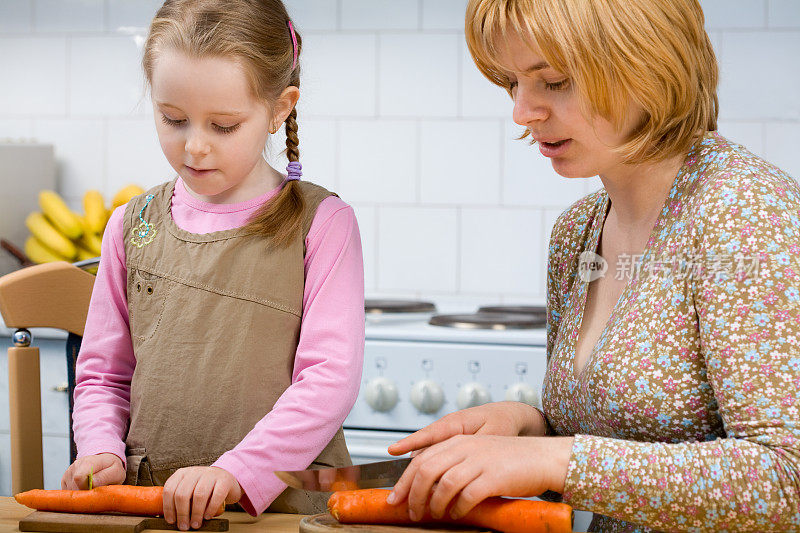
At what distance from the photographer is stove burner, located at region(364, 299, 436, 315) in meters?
2.07

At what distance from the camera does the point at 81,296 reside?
123cm

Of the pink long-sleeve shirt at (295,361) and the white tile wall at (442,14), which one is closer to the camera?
the pink long-sleeve shirt at (295,361)

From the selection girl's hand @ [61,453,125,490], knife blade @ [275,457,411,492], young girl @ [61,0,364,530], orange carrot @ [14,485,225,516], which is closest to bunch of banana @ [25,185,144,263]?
young girl @ [61,0,364,530]

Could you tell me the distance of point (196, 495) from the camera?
2.89ft

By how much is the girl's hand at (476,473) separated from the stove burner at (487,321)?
107 cm

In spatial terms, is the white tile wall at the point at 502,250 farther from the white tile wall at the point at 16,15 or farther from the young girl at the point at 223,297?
the white tile wall at the point at 16,15

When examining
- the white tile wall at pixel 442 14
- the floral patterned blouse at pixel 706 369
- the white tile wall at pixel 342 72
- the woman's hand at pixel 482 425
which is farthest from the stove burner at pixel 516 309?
the floral patterned blouse at pixel 706 369

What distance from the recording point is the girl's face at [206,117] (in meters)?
1.02

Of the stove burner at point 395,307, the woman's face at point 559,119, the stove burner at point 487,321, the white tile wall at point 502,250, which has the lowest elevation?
the stove burner at point 487,321

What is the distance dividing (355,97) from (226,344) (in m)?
1.47

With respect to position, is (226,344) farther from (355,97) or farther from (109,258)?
(355,97)

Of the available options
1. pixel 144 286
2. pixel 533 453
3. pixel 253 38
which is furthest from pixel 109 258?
pixel 533 453

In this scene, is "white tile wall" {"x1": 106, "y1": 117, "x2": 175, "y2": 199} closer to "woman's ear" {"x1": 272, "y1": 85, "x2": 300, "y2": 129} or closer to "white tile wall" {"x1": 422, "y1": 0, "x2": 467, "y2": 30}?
"white tile wall" {"x1": 422, "y1": 0, "x2": 467, "y2": 30}

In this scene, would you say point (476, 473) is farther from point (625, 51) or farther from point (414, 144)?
point (414, 144)
